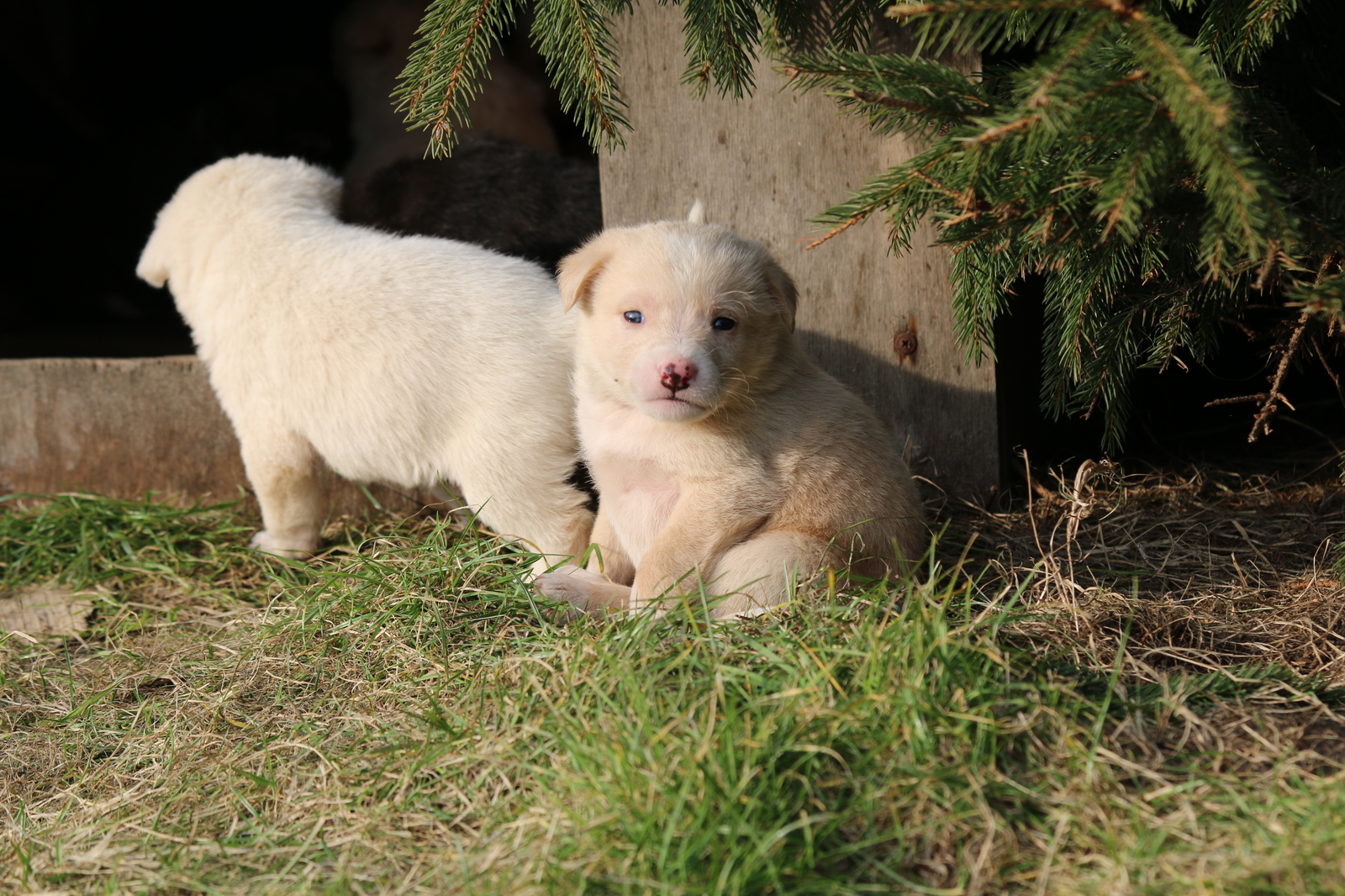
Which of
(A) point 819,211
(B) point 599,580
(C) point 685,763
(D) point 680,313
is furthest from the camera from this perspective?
(A) point 819,211

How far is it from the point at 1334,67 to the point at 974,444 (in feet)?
5.23

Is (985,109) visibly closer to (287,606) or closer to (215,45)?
(287,606)

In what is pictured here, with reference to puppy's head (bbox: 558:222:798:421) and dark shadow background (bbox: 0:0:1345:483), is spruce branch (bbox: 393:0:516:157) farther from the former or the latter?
dark shadow background (bbox: 0:0:1345:483)

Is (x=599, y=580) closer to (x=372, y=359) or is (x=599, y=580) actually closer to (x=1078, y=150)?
(x=372, y=359)

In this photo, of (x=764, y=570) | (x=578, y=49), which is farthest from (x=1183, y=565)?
(x=578, y=49)

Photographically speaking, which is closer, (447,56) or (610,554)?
(447,56)

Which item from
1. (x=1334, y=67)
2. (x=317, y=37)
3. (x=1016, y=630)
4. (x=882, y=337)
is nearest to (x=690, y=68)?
(x=882, y=337)

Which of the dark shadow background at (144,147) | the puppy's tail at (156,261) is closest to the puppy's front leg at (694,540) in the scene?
the dark shadow background at (144,147)

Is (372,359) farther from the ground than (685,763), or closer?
farther from the ground

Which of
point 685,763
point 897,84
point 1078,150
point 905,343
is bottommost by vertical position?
point 685,763

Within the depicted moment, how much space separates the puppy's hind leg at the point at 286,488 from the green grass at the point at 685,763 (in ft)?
3.05

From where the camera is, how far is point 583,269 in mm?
2682

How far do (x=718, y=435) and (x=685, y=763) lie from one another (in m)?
1.06

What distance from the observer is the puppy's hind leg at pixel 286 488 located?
3586 mm
